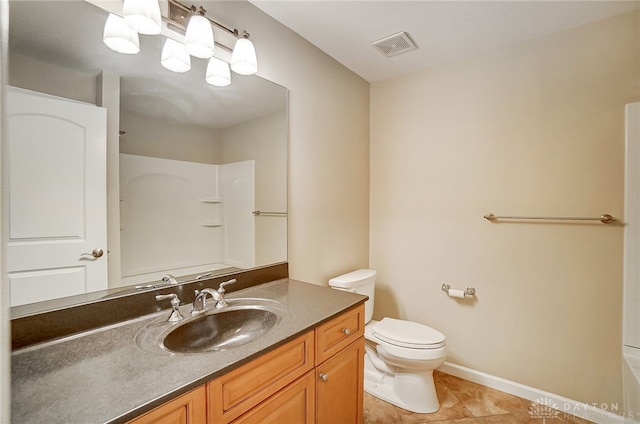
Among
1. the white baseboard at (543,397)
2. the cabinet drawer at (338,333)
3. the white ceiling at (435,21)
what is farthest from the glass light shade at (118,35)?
the white baseboard at (543,397)

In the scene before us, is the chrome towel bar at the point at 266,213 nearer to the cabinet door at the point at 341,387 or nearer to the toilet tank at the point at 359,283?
the toilet tank at the point at 359,283

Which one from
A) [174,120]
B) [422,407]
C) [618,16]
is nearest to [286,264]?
[174,120]

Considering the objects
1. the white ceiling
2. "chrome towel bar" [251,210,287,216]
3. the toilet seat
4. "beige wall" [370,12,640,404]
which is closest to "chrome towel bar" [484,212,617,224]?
"beige wall" [370,12,640,404]

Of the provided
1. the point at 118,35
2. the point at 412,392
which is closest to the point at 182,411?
the point at 118,35

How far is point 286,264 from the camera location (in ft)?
5.75

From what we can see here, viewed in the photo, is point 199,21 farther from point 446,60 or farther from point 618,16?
Answer: point 618,16

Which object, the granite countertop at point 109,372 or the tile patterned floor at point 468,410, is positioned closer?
the granite countertop at point 109,372

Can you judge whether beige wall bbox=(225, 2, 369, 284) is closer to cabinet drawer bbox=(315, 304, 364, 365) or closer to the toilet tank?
the toilet tank

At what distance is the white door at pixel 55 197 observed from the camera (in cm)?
87

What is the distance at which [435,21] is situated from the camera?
Answer: 1.69m

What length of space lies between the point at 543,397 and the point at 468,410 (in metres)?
0.51

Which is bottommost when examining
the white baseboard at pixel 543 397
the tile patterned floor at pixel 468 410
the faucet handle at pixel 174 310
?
the tile patterned floor at pixel 468 410

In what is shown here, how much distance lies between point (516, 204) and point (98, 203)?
2.30m

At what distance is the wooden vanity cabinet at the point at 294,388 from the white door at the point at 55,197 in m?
0.63
